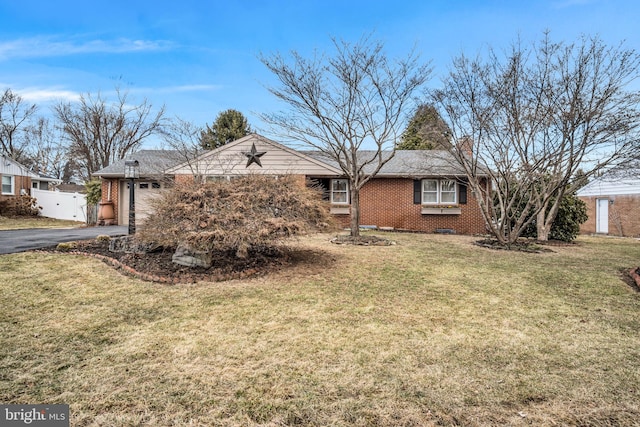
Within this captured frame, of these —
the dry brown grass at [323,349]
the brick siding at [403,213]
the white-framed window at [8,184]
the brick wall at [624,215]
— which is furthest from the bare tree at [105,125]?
the brick wall at [624,215]

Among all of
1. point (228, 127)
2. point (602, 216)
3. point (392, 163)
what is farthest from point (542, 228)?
point (228, 127)

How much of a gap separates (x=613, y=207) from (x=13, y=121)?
4178 cm

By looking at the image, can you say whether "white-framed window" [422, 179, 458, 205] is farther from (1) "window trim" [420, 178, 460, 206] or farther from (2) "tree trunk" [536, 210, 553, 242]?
(2) "tree trunk" [536, 210, 553, 242]

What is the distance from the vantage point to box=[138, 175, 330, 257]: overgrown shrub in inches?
235

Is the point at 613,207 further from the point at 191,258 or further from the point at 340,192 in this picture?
the point at 191,258

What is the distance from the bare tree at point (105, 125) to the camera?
2550cm

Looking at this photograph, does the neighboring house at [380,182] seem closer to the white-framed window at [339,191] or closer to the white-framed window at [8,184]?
the white-framed window at [339,191]

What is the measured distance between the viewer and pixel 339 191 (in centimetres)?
1606

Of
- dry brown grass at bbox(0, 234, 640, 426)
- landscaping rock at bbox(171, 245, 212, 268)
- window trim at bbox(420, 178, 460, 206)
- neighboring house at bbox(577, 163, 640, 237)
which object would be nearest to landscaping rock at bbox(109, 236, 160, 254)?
landscaping rock at bbox(171, 245, 212, 268)

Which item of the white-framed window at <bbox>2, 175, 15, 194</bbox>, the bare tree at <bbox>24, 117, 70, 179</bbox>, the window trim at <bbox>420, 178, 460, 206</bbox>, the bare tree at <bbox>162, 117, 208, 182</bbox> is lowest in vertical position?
the window trim at <bbox>420, 178, 460, 206</bbox>

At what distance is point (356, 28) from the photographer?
413 inches

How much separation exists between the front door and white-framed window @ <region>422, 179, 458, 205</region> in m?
8.89

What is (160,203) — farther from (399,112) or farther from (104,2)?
(399,112)

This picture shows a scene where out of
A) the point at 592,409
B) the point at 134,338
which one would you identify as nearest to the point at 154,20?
the point at 134,338
